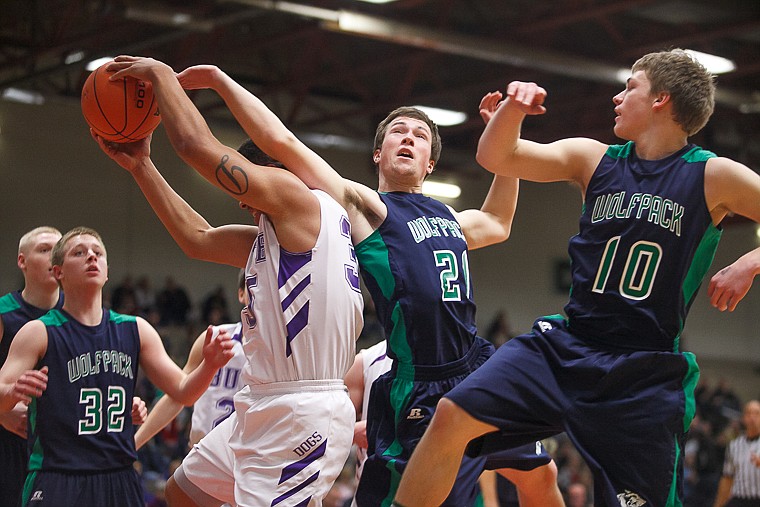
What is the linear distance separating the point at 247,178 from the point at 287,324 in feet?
2.13

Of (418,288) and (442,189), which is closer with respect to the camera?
(418,288)

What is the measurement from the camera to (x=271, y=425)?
4.36 meters

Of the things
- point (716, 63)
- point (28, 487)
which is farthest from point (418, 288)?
point (716, 63)

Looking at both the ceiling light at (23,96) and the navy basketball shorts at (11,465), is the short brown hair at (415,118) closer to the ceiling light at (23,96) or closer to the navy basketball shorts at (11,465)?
the navy basketball shorts at (11,465)

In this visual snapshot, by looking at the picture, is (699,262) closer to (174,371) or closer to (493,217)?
(493,217)

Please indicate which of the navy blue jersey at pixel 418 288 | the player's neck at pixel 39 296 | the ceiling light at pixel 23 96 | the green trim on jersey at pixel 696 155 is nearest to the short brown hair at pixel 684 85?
the green trim on jersey at pixel 696 155

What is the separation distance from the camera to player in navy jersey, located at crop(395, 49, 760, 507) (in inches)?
167

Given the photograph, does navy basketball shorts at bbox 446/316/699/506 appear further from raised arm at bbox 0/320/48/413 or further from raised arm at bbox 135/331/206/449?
raised arm at bbox 135/331/206/449

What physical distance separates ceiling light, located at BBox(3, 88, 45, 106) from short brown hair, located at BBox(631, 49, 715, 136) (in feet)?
55.0

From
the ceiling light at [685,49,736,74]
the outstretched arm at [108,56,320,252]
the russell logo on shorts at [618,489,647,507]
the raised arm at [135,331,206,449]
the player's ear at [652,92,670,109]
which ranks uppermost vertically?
the ceiling light at [685,49,736,74]

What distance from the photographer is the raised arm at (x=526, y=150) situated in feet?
14.4

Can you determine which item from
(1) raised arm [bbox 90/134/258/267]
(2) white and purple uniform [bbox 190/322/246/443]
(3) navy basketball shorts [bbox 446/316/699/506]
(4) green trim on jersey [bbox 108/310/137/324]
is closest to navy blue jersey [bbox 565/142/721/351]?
(3) navy basketball shorts [bbox 446/316/699/506]

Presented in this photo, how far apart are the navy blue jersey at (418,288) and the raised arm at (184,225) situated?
0.60 meters

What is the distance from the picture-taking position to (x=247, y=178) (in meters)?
4.39
